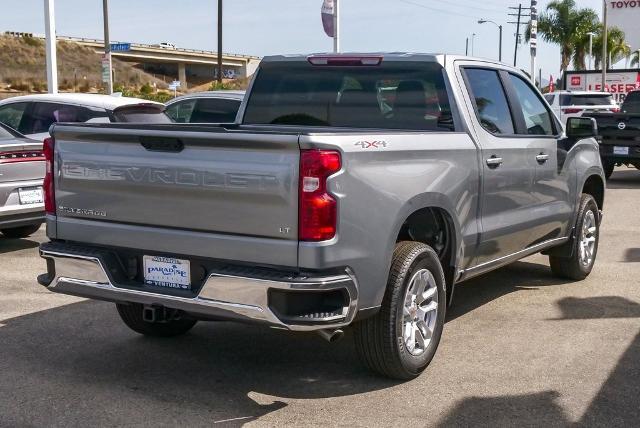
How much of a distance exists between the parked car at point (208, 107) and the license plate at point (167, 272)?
7.68m

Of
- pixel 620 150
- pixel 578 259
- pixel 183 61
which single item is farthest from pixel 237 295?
pixel 183 61

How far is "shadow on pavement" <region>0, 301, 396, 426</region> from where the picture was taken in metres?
4.66

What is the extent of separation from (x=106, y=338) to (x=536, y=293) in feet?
11.9

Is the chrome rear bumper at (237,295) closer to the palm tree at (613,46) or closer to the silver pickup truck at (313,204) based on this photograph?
the silver pickup truck at (313,204)

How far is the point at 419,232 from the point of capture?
5613mm

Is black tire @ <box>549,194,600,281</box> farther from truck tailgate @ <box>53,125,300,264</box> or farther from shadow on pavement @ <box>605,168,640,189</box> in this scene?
shadow on pavement @ <box>605,168,640,189</box>

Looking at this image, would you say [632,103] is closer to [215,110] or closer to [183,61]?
[215,110]

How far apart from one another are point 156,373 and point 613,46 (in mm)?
78095

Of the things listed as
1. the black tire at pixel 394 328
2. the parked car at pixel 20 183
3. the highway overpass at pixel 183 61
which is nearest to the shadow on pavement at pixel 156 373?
the black tire at pixel 394 328

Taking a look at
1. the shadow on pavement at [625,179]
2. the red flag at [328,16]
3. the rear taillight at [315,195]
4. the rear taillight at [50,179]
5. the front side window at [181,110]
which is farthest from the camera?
the red flag at [328,16]

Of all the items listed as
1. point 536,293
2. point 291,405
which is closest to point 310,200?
point 291,405

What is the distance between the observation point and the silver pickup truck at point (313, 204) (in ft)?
14.3

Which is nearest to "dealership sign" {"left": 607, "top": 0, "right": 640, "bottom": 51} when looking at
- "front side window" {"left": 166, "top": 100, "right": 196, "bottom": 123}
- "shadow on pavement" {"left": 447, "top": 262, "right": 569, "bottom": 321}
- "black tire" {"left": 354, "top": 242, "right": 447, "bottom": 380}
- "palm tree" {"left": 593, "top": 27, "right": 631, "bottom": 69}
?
"palm tree" {"left": 593, "top": 27, "right": 631, "bottom": 69}

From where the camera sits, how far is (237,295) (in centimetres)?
441
